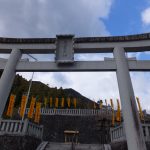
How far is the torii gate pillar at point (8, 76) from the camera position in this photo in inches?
195

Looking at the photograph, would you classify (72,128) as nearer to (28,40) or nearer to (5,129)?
(5,129)

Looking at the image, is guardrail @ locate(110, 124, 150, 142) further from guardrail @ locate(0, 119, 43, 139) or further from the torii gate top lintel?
guardrail @ locate(0, 119, 43, 139)

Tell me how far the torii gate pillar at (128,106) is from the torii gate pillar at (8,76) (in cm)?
305

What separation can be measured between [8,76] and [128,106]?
342 cm

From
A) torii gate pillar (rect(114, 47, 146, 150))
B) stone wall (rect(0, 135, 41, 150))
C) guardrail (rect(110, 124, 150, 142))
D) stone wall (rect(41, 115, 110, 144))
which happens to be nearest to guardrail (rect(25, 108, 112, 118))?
stone wall (rect(41, 115, 110, 144))

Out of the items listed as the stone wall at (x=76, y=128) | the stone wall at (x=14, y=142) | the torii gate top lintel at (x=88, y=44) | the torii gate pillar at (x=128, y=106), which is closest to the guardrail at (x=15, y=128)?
the stone wall at (x=14, y=142)

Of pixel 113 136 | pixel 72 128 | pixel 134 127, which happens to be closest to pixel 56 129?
pixel 72 128

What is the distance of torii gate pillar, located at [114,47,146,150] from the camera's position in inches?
159

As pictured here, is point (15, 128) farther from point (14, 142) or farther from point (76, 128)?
point (76, 128)

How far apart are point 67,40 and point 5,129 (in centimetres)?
404

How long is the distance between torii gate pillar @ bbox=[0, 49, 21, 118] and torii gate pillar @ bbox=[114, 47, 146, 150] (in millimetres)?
3045

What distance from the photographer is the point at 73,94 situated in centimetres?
2506

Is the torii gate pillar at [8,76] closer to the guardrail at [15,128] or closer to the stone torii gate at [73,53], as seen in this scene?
the stone torii gate at [73,53]

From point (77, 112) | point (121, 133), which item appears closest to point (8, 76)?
point (121, 133)
